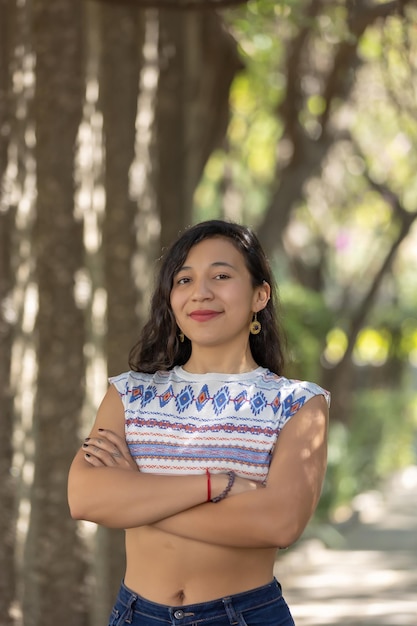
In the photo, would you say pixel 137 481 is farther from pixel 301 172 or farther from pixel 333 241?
pixel 333 241

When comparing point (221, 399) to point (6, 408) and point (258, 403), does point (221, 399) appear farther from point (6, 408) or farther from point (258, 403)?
point (6, 408)

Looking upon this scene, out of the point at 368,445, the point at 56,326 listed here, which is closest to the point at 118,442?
the point at 56,326

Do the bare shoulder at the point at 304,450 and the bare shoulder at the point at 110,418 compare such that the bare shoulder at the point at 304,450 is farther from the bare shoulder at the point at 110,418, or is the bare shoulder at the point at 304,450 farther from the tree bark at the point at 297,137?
the tree bark at the point at 297,137

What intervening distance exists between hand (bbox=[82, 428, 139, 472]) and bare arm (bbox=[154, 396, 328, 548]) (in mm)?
198

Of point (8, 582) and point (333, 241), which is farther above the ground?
point (333, 241)

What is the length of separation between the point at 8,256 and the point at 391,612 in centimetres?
475

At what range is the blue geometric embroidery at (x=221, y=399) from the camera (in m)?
3.68

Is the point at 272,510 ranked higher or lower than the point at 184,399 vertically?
lower

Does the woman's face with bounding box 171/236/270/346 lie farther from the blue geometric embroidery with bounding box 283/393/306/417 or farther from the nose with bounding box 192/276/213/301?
the blue geometric embroidery with bounding box 283/393/306/417

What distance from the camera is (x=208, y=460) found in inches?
141

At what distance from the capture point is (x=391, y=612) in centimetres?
959

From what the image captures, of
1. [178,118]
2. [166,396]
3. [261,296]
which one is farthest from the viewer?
[178,118]

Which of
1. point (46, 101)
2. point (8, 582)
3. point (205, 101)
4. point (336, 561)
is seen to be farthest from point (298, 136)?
point (8, 582)

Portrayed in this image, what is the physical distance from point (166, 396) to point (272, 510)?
0.47 metres
